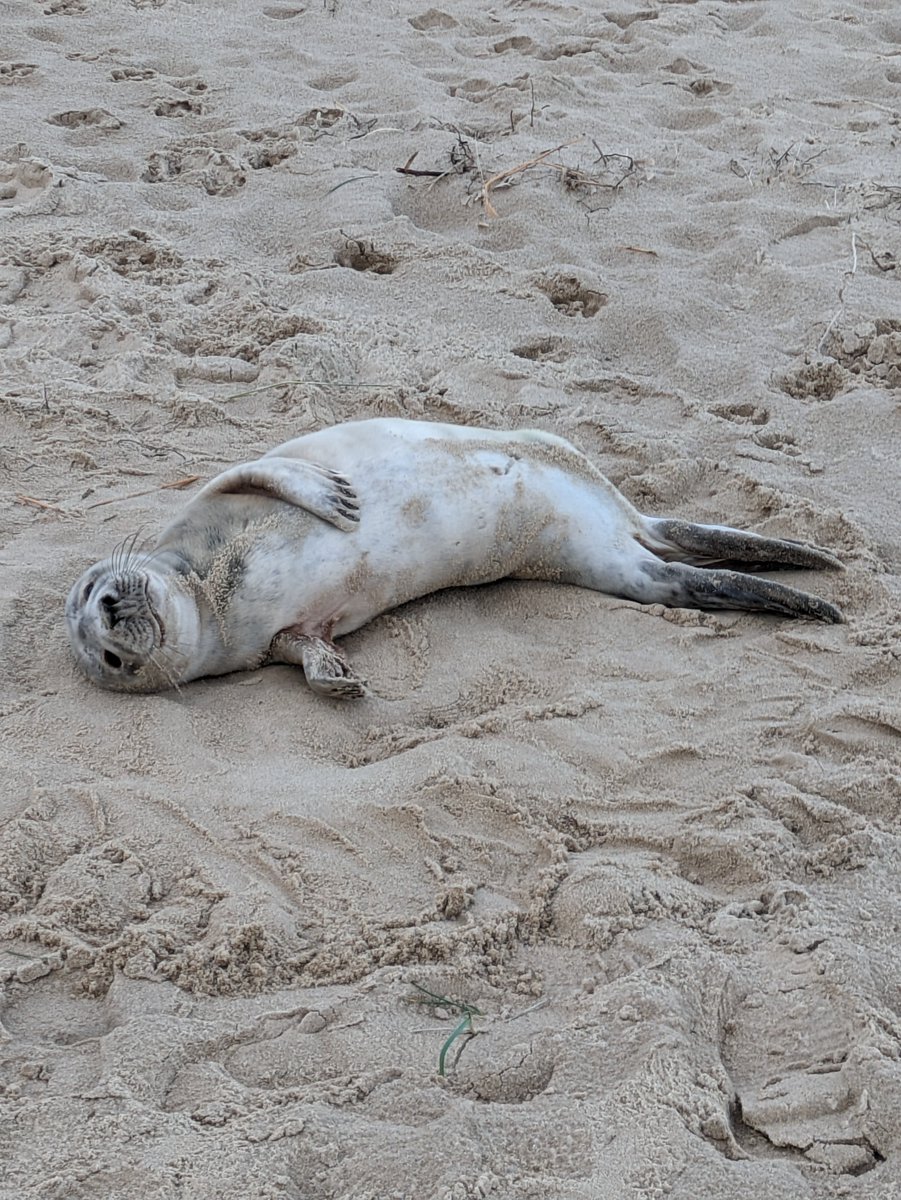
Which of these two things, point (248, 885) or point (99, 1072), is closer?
point (99, 1072)

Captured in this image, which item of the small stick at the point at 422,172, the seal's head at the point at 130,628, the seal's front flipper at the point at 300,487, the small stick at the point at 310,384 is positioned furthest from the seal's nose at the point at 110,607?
the small stick at the point at 422,172

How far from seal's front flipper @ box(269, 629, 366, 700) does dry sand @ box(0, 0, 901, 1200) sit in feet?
0.27

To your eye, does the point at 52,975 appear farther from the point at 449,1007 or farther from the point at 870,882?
the point at 870,882

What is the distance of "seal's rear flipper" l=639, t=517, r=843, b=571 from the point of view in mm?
3857

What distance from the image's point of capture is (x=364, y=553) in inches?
147

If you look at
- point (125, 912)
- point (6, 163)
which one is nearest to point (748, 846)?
point (125, 912)

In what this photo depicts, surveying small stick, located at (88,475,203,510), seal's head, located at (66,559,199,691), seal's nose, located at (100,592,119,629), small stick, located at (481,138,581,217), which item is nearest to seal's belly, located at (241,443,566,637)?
seal's head, located at (66,559,199,691)

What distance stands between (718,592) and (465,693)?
84 cm

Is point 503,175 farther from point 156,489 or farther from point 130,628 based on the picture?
point 130,628

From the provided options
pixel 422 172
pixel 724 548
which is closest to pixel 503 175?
pixel 422 172

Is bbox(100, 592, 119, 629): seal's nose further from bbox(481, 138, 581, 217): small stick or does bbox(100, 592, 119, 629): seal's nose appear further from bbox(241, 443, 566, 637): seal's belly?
bbox(481, 138, 581, 217): small stick

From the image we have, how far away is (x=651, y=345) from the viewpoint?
4938mm

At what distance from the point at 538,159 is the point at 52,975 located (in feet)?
15.0

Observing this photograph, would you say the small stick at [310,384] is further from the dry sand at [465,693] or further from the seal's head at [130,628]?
the seal's head at [130,628]
